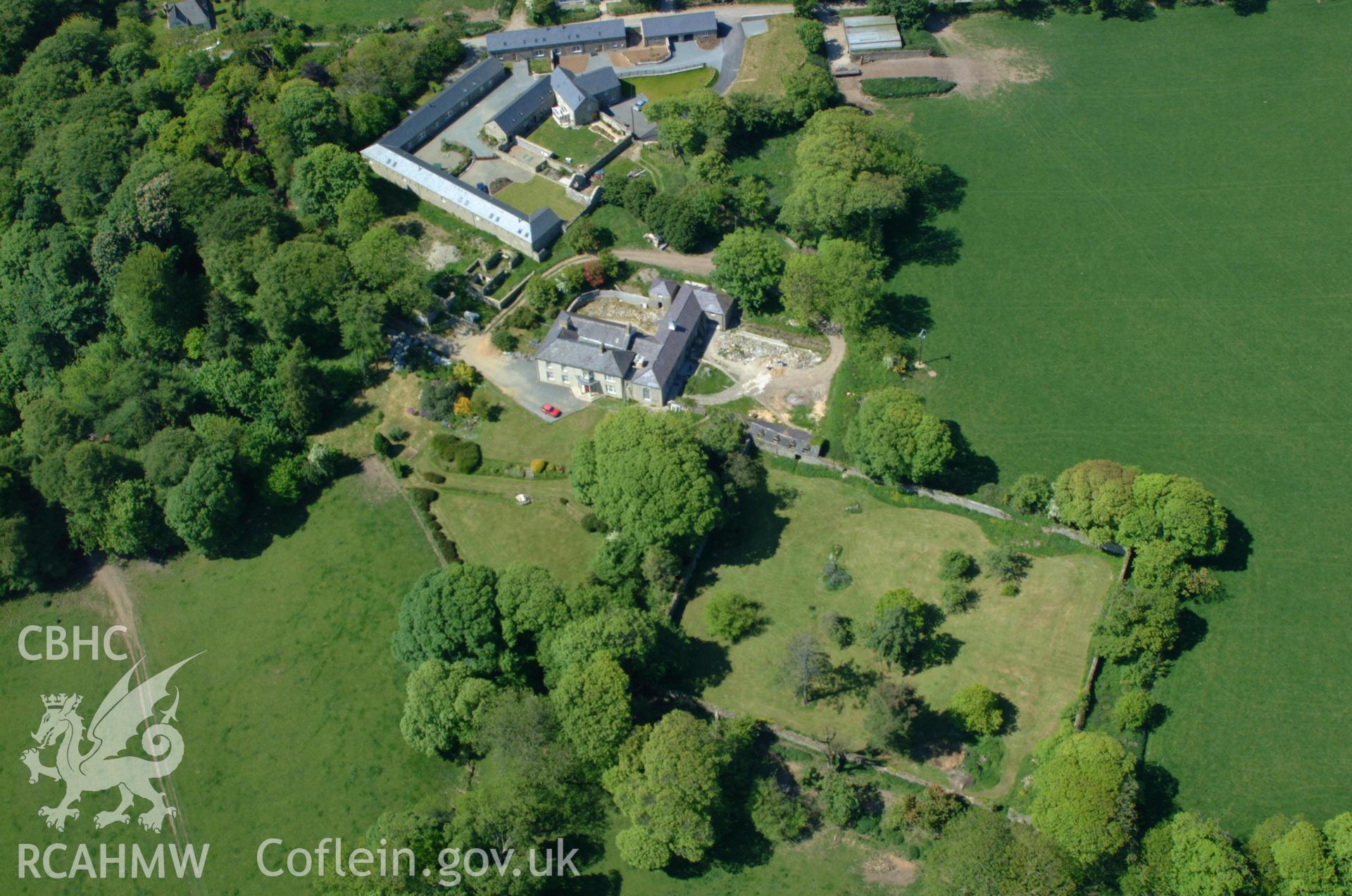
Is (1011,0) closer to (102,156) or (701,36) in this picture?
(701,36)

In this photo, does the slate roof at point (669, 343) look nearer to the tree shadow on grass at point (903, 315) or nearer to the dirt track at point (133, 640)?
the tree shadow on grass at point (903, 315)

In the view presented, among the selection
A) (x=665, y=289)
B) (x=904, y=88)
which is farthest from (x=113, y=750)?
(x=904, y=88)

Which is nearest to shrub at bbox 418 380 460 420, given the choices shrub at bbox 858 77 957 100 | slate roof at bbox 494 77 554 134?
slate roof at bbox 494 77 554 134

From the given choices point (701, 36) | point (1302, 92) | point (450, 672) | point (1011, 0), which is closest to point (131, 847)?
point (450, 672)

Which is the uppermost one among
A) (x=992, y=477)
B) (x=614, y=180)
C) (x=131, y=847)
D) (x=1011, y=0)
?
(x=1011, y=0)

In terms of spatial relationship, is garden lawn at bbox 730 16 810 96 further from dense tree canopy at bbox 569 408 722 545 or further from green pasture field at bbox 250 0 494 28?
dense tree canopy at bbox 569 408 722 545

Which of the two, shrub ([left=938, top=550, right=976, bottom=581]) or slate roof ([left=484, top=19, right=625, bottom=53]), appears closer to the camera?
shrub ([left=938, top=550, right=976, bottom=581])

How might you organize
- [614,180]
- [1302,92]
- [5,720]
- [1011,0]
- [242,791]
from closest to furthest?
1. [242,791]
2. [5,720]
3. [614,180]
4. [1302,92]
5. [1011,0]

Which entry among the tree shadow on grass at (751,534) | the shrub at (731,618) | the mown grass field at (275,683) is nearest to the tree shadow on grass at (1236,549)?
the tree shadow on grass at (751,534)
